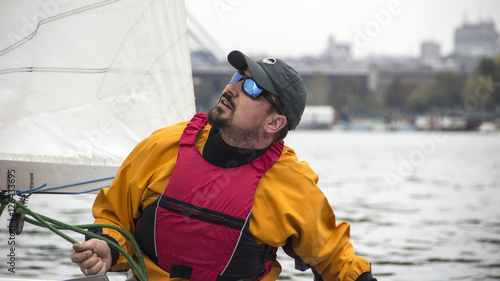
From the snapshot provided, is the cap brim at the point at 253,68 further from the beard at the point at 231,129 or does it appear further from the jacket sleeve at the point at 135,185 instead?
the jacket sleeve at the point at 135,185

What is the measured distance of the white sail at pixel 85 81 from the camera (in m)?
2.56

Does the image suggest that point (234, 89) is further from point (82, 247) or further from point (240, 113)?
point (82, 247)

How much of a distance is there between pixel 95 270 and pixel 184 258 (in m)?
0.28

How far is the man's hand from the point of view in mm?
1812

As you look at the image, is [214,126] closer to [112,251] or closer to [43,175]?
[112,251]

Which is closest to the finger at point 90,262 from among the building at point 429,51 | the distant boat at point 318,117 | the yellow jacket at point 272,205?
the yellow jacket at point 272,205

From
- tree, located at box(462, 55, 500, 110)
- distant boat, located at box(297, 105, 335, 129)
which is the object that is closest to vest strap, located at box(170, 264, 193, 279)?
tree, located at box(462, 55, 500, 110)

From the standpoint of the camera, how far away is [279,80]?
6.49ft

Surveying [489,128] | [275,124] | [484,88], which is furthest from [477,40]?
[275,124]

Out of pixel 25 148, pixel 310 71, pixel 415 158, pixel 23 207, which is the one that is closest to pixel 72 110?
pixel 25 148

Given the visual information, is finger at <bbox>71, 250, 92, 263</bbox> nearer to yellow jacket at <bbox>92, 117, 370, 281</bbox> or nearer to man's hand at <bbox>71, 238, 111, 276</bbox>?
man's hand at <bbox>71, 238, 111, 276</bbox>

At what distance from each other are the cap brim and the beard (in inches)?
4.2

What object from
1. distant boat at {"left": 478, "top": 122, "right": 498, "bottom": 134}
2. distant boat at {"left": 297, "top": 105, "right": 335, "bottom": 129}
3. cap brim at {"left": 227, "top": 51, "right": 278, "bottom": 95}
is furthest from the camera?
distant boat at {"left": 297, "top": 105, "right": 335, "bottom": 129}

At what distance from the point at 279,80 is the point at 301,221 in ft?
1.43
